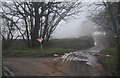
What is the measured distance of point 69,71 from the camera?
557 centimetres

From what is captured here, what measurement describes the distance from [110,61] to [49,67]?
1351 millimetres

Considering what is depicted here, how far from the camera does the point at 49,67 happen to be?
5.62 metres

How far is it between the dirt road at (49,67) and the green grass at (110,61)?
0.38ft

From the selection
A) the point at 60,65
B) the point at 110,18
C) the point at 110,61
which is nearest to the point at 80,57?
the point at 60,65

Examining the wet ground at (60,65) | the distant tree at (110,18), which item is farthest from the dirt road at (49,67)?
the distant tree at (110,18)

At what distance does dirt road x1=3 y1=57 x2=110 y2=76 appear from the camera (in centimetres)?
553

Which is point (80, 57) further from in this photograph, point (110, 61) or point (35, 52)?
point (35, 52)

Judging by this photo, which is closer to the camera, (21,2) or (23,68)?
(23,68)

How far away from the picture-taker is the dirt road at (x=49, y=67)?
5.53 meters

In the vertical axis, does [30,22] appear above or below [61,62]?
above

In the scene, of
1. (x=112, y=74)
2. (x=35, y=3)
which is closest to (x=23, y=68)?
(x=35, y=3)

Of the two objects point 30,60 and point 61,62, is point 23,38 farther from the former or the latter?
point 61,62

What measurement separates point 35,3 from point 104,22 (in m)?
1.63

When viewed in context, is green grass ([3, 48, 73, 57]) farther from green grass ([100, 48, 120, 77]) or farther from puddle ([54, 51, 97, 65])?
green grass ([100, 48, 120, 77])
